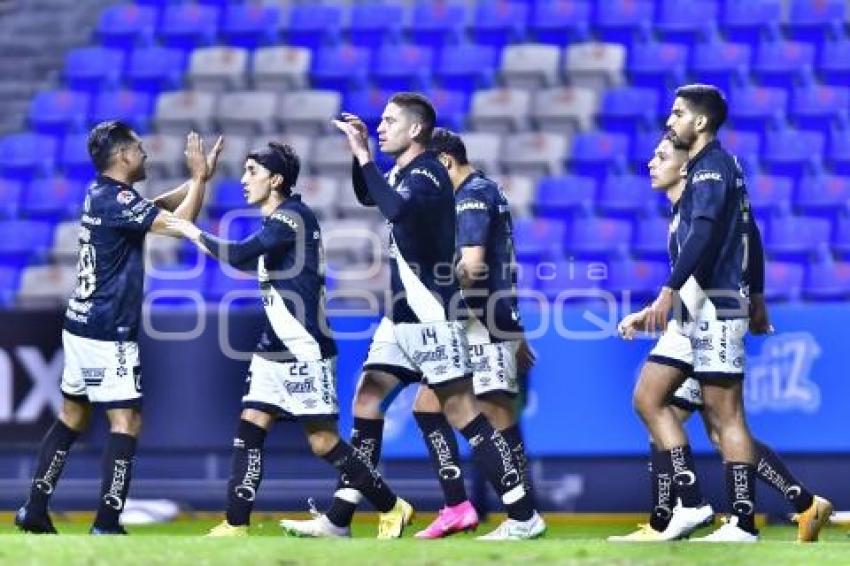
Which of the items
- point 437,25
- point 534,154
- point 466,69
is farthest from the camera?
point 437,25

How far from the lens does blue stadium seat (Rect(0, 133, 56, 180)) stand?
64.2 feet

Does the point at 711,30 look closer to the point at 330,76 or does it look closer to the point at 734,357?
the point at 330,76

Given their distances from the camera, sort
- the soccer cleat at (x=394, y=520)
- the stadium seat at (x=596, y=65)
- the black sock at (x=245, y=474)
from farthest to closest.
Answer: the stadium seat at (x=596, y=65) → the soccer cleat at (x=394, y=520) → the black sock at (x=245, y=474)

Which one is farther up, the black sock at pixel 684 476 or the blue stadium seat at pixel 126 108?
the blue stadium seat at pixel 126 108

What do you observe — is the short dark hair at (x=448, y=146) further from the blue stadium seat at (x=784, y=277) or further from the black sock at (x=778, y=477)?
the blue stadium seat at (x=784, y=277)

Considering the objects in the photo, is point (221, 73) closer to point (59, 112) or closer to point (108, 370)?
point (59, 112)

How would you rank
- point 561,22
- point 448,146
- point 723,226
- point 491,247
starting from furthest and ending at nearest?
point 561,22 < point 448,146 < point 491,247 < point 723,226

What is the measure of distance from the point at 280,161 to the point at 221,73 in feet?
32.1

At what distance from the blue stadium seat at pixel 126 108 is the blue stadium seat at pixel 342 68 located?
158 cm

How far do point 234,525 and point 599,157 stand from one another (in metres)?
8.70

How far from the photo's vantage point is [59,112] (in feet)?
66.1

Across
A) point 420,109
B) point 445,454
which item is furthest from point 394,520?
point 420,109

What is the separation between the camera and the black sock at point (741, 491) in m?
9.78

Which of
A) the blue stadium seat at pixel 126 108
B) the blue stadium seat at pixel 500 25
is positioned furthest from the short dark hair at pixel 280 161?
the blue stadium seat at pixel 500 25
